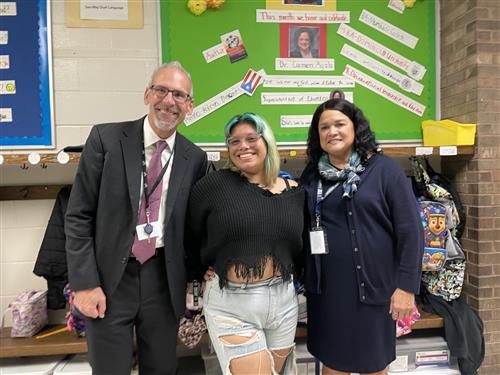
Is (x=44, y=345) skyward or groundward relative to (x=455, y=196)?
groundward

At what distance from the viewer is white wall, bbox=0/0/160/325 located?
243 centimetres

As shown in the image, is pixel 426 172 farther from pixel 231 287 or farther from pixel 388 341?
pixel 231 287

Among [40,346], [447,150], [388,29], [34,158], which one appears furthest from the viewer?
[388,29]

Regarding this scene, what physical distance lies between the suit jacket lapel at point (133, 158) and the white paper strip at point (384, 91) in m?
1.67

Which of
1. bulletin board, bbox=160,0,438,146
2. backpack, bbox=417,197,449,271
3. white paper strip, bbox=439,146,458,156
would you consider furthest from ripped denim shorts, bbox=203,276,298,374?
white paper strip, bbox=439,146,458,156

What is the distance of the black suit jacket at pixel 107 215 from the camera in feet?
4.74

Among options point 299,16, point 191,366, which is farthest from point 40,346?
point 299,16

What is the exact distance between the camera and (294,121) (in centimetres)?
260

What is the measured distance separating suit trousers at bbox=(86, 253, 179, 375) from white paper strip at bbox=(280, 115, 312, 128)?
4.61ft

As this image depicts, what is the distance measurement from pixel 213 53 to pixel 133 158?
4.27ft

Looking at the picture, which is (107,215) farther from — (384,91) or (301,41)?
(384,91)

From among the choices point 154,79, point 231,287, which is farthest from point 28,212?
point 231,287

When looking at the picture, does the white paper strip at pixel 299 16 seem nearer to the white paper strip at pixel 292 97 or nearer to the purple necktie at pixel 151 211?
the white paper strip at pixel 292 97

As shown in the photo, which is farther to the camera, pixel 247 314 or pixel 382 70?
pixel 382 70
